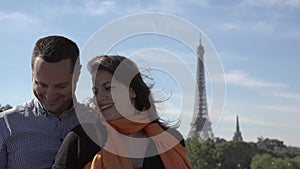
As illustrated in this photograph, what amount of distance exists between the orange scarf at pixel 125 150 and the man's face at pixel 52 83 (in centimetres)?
35

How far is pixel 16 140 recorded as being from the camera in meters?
3.74

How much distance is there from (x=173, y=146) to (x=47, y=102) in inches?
31.1

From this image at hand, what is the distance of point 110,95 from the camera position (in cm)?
358

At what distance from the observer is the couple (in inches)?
138

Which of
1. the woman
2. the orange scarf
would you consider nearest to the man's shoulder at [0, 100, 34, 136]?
the woman

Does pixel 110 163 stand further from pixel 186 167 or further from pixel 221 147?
pixel 221 147

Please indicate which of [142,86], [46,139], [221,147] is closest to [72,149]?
[46,139]

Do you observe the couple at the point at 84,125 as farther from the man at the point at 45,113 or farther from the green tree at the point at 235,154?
the green tree at the point at 235,154

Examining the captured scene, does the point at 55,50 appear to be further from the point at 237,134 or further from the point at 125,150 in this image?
the point at 237,134

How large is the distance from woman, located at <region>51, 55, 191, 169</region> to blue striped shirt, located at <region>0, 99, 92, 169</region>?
0.74ft

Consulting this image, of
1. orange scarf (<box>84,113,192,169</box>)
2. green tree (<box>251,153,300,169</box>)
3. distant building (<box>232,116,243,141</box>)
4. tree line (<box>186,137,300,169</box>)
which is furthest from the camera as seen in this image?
distant building (<box>232,116,243,141</box>)

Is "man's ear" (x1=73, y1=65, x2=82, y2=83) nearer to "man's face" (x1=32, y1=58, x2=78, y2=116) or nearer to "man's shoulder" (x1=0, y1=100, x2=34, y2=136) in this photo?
"man's face" (x1=32, y1=58, x2=78, y2=116)

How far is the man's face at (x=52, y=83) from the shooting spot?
142 inches

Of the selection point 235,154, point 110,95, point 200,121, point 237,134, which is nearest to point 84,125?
point 110,95
